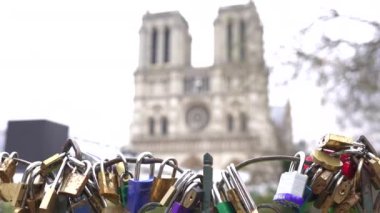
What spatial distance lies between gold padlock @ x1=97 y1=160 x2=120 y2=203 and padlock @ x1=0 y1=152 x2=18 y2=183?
363mm

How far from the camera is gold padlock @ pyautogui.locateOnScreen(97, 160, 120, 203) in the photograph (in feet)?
5.01

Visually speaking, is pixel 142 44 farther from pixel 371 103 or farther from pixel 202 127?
pixel 371 103

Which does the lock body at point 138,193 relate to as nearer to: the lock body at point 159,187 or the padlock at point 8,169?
the lock body at point 159,187

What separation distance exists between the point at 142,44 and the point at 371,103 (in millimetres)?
48492

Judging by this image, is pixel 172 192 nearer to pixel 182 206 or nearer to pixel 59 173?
pixel 182 206

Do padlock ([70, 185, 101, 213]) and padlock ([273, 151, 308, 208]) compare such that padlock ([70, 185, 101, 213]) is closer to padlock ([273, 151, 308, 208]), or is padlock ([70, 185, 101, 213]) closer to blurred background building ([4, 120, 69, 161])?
padlock ([273, 151, 308, 208])

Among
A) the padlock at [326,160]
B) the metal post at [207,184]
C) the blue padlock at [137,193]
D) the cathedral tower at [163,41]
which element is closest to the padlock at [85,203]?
the blue padlock at [137,193]

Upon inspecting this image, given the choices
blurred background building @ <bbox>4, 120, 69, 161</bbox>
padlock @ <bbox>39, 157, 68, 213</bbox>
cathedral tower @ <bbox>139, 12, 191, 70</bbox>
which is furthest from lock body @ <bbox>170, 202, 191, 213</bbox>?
cathedral tower @ <bbox>139, 12, 191, 70</bbox>

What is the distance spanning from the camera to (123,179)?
1.62 metres

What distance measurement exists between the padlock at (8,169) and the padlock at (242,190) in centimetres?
77

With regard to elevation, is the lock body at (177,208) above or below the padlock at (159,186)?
below

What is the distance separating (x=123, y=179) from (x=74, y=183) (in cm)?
17

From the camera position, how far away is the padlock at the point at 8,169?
5.72ft

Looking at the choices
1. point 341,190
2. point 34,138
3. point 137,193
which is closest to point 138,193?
point 137,193
